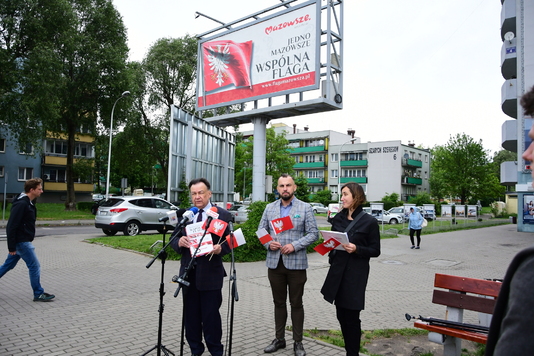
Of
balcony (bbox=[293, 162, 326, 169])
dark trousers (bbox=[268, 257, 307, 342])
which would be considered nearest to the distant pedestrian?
dark trousers (bbox=[268, 257, 307, 342])

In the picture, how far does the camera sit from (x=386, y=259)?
45.1ft

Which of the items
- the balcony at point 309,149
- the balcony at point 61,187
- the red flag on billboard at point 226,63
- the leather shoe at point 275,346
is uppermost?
the balcony at point 309,149

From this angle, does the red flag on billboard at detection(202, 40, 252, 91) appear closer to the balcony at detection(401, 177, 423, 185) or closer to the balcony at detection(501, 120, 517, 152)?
the balcony at detection(501, 120, 517, 152)

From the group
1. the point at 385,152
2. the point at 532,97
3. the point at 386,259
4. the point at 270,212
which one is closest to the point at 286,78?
the point at 386,259

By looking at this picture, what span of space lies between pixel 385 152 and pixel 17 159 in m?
55.9

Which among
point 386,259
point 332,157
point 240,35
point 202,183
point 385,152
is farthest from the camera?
point 332,157

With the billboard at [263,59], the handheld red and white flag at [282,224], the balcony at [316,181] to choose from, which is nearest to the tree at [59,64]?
the billboard at [263,59]

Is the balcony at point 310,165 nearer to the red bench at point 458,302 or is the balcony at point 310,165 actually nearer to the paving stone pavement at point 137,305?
the paving stone pavement at point 137,305

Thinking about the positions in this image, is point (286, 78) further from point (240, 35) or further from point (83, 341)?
point (83, 341)

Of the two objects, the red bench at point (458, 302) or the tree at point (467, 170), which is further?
the tree at point (467, 170)

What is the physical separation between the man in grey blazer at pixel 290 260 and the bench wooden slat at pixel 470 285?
1.47m

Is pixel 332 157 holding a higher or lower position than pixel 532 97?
higher

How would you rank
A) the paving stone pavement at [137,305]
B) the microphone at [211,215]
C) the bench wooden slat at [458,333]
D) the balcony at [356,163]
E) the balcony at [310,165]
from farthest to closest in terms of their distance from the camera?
the balcony at [310,165], the balcony at [356,163], the paving stone pavement at [137,305], the microphone at [211,215], the bench wooden slat at [458,333]

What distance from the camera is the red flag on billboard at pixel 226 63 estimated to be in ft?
58.0
